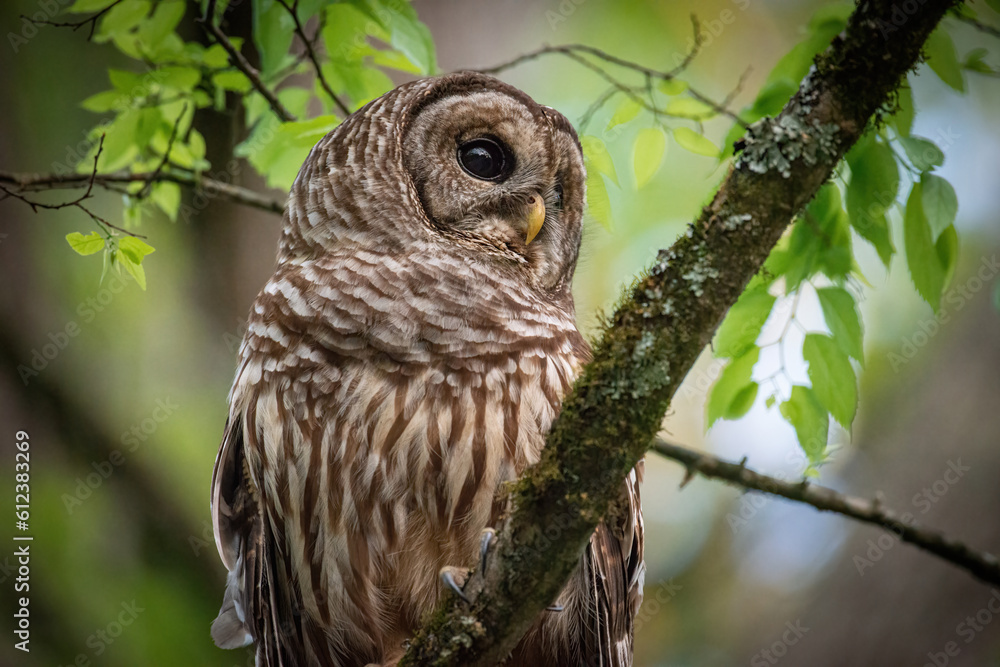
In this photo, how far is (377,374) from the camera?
2.38m

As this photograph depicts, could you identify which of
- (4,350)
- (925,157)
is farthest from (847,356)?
(4,350)

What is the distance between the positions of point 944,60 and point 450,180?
164 centimetres

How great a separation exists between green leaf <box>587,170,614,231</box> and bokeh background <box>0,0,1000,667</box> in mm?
981

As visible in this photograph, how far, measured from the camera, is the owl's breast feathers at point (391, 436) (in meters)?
2.38

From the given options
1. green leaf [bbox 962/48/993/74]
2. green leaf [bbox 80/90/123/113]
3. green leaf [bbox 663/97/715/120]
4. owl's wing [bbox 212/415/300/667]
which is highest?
green leaf [bbox 962/48/993/74]

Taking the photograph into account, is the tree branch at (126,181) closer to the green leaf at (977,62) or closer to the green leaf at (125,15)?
the green leaf at (125,15)

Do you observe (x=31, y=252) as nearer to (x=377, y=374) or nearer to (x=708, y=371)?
(x=377, y=374)

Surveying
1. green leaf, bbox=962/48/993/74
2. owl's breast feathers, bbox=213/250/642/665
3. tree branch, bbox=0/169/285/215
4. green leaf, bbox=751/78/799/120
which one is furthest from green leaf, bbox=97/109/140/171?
green leaf, bbox=962/48/993/74

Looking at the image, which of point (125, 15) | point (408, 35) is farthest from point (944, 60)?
point (125, 15)

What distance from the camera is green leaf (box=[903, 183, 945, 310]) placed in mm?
2441

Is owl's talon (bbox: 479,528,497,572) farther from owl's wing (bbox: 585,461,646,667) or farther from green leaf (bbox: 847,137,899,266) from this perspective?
green leaf (bbox: 847,137,899,266)

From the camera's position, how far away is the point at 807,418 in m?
2.69

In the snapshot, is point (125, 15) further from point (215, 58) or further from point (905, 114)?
point (905, 114)

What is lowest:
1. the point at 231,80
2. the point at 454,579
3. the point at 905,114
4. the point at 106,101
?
the point at 454,579
